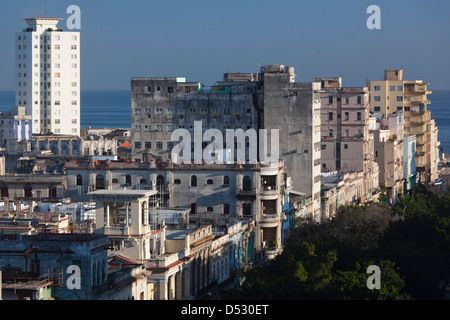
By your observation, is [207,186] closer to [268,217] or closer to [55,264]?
[268,217]

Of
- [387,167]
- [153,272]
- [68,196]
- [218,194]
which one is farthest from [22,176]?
[387,167]

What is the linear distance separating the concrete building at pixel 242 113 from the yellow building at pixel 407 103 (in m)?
53.0

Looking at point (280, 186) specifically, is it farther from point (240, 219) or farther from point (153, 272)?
point (153, 272)

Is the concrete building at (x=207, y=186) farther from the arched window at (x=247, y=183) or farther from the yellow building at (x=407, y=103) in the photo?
the yellow building at (x=407, y=103)

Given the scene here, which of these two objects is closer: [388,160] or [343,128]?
[343,128]

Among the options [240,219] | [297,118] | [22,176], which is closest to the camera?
[240,219]

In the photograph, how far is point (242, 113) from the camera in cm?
12775

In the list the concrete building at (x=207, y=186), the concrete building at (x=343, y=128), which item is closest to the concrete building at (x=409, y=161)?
the concrete building at (x=343, y=128)

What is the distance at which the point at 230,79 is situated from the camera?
147875mm

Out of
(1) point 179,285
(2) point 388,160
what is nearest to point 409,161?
(2) point 388,160

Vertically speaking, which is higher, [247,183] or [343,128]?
[343,128]

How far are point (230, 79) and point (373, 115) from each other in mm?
32431

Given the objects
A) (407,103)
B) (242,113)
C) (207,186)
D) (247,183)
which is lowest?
(207,186)

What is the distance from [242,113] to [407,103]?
63056mm
